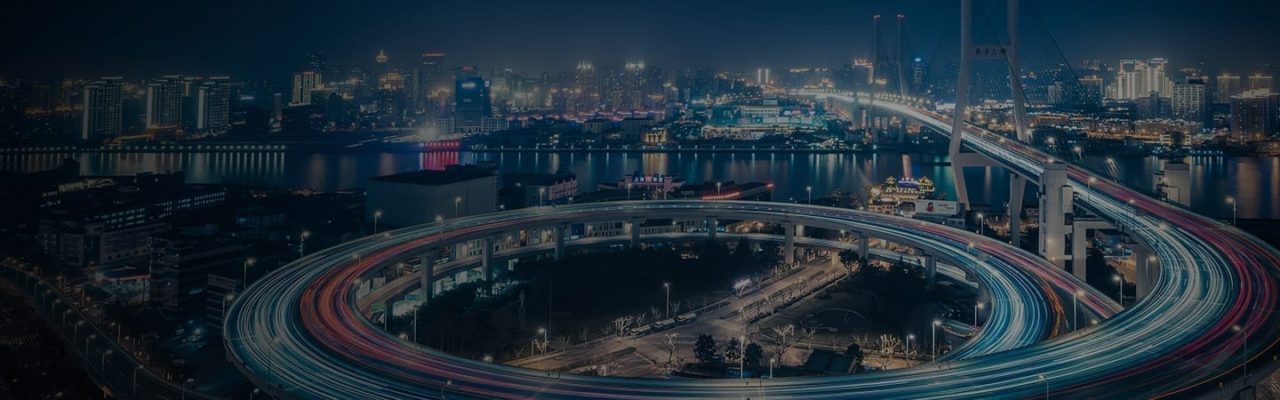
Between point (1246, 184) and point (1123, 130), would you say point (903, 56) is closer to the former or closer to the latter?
point (1123, 130)

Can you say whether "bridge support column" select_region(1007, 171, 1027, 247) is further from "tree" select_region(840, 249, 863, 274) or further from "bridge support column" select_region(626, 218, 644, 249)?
"bridge support column" select_region(626, 218, 644, 249)

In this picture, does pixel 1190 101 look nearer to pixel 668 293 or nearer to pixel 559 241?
pixel 559 241

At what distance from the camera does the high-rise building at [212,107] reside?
26031 millimetres

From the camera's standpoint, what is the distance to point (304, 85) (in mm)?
33812

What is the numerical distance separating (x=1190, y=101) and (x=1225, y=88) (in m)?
3.06

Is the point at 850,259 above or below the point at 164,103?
below

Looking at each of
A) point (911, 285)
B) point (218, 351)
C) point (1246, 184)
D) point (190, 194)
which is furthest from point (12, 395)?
point (1246, 184)

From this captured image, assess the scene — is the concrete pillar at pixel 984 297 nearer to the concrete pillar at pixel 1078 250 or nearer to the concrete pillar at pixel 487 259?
the concrete pillar at pixel 1078 250

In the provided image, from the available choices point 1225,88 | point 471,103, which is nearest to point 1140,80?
point 1225,88

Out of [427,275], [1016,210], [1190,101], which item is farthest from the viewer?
[1190,101]

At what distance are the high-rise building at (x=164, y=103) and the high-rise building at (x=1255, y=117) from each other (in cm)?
2590

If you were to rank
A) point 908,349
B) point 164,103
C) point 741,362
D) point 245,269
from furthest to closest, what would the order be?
point 164,103
point 245,269
point 908,349
point 741,362

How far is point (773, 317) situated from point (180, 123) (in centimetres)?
2480

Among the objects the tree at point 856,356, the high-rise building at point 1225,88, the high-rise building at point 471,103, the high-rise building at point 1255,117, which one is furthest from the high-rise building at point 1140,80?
the tree at point 856,356
